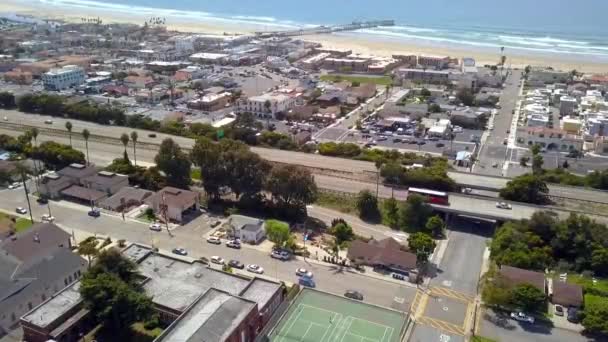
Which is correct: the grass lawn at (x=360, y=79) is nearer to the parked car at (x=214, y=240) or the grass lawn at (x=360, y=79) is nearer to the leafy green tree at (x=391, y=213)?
the leafy green tree at (x=391, y=213)

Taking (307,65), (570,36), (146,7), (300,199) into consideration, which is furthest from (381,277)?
(146,7)

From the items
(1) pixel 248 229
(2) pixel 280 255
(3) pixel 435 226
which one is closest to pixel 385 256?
(3) pixel 435 226

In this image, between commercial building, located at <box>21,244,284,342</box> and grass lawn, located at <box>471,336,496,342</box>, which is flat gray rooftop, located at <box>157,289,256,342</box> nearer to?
commercial building, located at <box>21,244,284,342</box>

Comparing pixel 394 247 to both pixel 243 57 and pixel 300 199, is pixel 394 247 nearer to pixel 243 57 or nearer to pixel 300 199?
pixel 300 199

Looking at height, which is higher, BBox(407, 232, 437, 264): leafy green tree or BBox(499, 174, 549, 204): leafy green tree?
BBox(499, 174, 549, 204): leafy green tree

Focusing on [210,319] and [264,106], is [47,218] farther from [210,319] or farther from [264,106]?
[264,106]

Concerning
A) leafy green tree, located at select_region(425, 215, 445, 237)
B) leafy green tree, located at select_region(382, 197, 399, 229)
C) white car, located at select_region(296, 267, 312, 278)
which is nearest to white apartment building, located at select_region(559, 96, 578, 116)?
leafy green tree, located at select_region(382, 197, 399, 229)

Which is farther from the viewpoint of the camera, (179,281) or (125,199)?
(125,199)
